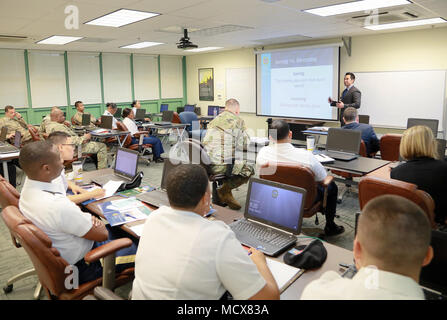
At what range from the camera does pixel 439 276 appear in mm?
1469

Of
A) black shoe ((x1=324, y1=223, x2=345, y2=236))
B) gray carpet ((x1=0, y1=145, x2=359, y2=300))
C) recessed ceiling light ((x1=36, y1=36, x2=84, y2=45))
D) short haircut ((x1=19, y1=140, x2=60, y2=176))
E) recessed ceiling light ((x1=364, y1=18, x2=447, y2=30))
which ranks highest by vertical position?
recessed ceiling light ((x1=36, y1=36, x2=84, y2=45))

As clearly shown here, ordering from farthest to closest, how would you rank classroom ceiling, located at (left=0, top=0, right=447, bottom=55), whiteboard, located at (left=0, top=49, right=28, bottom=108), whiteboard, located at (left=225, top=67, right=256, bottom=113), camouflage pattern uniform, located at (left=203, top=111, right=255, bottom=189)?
whiteboard, located at (left=225, top=67, right=256, bottom=113) → whiteboard, located at (left=0, top=49, right=28, bottom=108) → classroom ceiling, located at (left=0, top=0, right=447, bottom=55) → camouflage pattern uniform, located at (left=203, top=111, right=255, bottom=189)

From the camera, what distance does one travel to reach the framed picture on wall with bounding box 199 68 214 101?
450 inches

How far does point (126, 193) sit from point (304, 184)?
1.57 m

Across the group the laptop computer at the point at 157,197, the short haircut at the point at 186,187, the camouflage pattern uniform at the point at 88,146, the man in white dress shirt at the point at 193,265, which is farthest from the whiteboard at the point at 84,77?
the man in white dress shirt at the point at 193,265

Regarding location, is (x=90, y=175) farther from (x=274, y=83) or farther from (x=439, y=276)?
(x=274, y=83)

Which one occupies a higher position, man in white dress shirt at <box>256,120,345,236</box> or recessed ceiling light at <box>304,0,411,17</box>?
recessed ceiling light at <box>304,0,411,17</box>

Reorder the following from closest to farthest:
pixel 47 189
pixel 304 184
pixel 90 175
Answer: pixel 47 189, pixel 304 184, pixel 90 175

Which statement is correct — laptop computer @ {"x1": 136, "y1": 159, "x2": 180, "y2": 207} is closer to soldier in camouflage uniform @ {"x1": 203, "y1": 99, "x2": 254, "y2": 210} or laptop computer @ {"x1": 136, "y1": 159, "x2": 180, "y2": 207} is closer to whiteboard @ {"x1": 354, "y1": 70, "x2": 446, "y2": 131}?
soldier in camouflage uniform @ {"x1": 203, "y1": 99, "x2": 254, "y2": 210}

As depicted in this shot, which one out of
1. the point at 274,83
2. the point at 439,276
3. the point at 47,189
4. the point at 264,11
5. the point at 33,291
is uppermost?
the point at 264,11

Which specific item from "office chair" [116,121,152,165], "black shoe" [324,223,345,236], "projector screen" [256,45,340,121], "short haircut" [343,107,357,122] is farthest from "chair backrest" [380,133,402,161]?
"office chair" [116,121,152,165]

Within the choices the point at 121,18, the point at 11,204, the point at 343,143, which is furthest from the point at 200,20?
the point at 11,204

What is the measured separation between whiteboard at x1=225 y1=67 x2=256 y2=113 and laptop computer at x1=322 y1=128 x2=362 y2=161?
6119 mm

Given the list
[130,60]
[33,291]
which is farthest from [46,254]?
[130,60]
